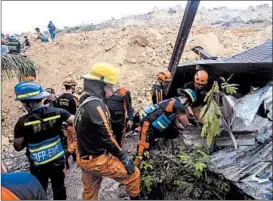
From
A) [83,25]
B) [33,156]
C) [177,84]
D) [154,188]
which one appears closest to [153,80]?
[177,84]

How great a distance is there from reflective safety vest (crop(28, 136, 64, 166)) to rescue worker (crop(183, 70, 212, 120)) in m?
2.07

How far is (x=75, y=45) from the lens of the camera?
14594 mm

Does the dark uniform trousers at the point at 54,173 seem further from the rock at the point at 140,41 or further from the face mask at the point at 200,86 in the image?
the rock at the point at 140,41

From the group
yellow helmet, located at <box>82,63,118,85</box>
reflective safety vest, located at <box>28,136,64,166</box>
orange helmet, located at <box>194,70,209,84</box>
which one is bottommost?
reflective safety vest, located at <box>28,136,64,166</box>

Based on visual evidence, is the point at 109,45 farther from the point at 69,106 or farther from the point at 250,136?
the point at 250,136

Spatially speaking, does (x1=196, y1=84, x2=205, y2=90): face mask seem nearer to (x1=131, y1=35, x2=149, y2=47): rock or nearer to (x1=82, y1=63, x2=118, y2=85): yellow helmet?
(x1=82, y1=63, x2=118, y2=85): yellow helmet

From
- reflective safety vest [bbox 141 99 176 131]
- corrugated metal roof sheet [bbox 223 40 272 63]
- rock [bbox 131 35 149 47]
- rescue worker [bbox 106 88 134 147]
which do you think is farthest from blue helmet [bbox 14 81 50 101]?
rock [bbox 131 35 149 47]

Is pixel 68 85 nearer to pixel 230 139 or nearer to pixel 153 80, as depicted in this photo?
pixel 230 139

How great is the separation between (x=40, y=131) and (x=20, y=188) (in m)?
1.50

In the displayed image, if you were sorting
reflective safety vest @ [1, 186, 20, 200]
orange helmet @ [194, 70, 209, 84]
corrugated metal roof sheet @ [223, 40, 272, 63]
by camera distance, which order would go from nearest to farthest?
1. reflective safety vest @ [1, 186, 20, 200]
2. corrugated metal roof sheet @ [223, 40, 272, 63]
3. orange helmet @ [194, 70, 209, 84]

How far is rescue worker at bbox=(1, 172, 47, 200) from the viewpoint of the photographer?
1.61 metres

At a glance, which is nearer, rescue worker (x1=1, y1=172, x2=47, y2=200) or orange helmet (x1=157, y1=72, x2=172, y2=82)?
rescue worker (x1=1, y1=172, x2=47, y2=200)

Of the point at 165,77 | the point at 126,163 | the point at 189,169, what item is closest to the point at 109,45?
the point at 165,77

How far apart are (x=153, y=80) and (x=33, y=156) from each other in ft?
27.6
